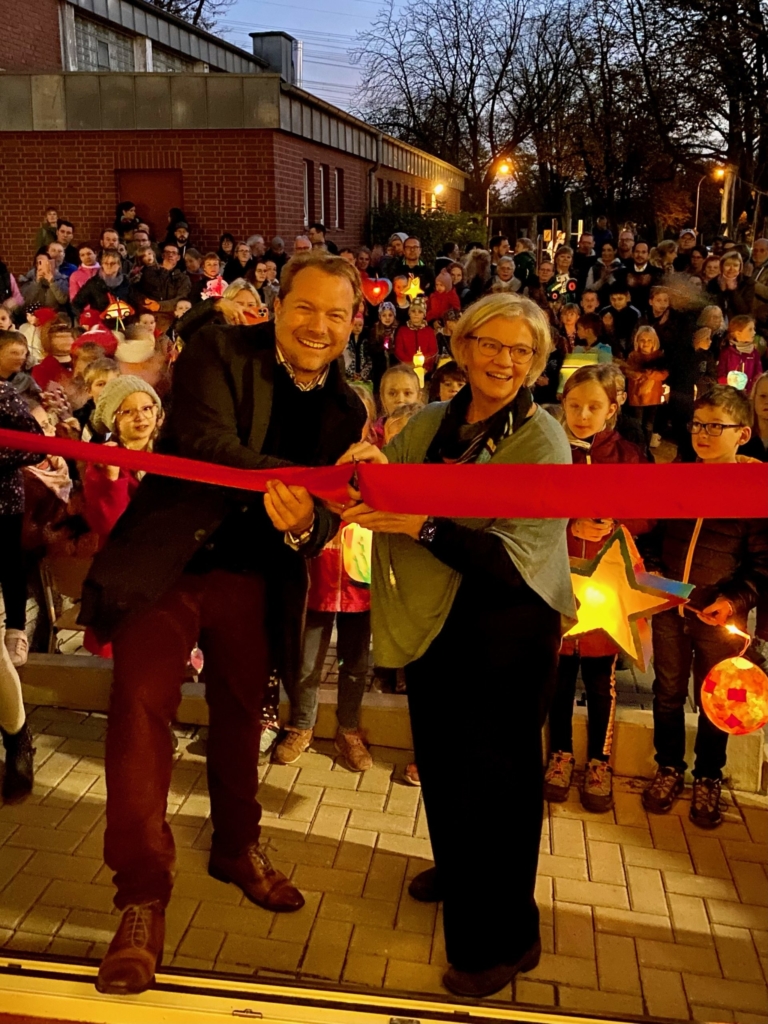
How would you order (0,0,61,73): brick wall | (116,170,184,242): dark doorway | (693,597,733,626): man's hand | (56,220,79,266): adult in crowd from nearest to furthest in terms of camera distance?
(693,597,733,626): man's hand → (56,220,79,266): adult in crowd → (116,170,184,242): dark doorway → (0,0,61,73): brick wall

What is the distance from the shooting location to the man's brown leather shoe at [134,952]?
272 cm

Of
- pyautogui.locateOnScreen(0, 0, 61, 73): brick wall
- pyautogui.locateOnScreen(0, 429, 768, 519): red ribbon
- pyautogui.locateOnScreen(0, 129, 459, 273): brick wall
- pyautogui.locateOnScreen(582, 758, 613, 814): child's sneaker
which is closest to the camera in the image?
pyautogui.locateOnScreen(0, 429, 768, 519): red ribbon

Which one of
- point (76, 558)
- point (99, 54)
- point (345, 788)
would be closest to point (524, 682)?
point (345, 788)

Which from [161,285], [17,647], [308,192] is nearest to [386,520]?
[17,647]

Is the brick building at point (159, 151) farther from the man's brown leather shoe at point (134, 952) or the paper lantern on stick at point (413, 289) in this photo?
the man's brown leather shoe at point (134, 952)

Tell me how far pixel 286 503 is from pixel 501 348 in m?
0.73

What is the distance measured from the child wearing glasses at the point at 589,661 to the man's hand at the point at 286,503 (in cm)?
146

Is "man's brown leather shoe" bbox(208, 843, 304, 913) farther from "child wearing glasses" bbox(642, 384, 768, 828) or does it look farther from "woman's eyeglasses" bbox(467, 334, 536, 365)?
"woman's eyeglasses" bbox(467, 334, 536, 365)

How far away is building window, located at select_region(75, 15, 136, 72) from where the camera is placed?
2188 centimetres

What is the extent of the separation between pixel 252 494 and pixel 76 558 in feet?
7.26

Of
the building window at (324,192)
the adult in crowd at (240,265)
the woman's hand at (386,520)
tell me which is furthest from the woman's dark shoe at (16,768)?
the building window at (324,192)

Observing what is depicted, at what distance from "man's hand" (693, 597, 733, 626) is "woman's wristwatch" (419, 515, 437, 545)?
141 cm

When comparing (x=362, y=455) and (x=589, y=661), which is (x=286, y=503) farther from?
(x=589, y=661)

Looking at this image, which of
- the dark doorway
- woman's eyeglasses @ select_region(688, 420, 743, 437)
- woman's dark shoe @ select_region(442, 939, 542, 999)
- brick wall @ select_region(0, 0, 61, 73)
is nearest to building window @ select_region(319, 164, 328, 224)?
the dark doorway
